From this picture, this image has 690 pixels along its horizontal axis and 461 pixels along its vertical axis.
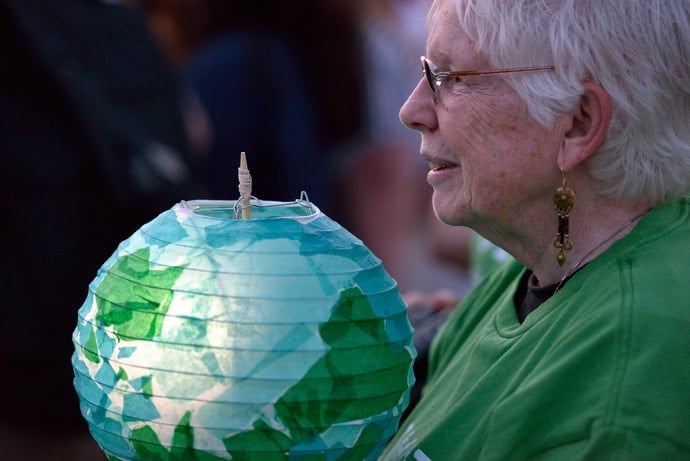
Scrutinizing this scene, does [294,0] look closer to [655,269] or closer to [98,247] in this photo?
[98,247]

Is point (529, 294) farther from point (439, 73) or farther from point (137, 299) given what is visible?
point (137, 299)

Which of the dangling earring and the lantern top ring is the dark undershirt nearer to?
the dangling earring

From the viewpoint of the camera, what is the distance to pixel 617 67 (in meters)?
1.96

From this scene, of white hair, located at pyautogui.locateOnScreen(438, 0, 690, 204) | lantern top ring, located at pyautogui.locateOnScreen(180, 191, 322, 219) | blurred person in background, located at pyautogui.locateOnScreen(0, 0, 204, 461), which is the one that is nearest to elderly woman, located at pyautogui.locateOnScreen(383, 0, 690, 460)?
white hair, located at pyautogui.locateOnScreen(438, 0, 690, 204)

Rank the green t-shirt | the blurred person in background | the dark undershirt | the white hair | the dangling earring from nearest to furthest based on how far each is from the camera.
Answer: the green t-shirt → the white hair → the dangling earring → the dark undershirt → the blurred person in background

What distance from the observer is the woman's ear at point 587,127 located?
199 centimetres

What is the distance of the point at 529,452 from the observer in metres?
1.86

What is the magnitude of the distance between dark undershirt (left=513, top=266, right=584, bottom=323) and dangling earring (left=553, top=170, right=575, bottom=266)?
0.05m

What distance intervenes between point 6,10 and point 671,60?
6.58 feet

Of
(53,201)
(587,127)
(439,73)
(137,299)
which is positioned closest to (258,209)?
(137,299)

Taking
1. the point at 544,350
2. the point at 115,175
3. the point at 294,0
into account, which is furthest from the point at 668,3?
the point at 294,0

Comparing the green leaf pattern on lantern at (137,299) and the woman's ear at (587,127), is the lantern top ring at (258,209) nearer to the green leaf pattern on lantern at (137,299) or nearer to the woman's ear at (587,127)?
the green leaf pattern on lantern at (137,299)

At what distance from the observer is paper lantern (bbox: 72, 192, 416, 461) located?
1.56 meters

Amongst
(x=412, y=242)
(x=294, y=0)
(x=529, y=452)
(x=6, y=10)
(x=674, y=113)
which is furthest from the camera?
(x=412, y=242)
